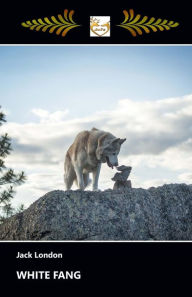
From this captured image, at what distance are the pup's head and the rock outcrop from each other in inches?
48.1

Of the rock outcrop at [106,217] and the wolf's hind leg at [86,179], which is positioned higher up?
the wolf's hind leg at [86,179]

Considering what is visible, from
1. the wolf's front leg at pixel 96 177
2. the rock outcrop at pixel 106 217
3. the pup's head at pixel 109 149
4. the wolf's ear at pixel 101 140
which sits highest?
the wolf's ear at pixel 101 140

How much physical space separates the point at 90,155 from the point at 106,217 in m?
2.57

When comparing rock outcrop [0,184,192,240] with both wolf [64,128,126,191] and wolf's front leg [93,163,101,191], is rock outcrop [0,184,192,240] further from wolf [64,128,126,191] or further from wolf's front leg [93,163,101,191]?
wolf's front leg [93,163,101,191]

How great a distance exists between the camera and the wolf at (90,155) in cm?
834

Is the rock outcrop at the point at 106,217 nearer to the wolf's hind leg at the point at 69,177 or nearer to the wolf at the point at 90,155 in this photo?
the wolf at the point at 90,155

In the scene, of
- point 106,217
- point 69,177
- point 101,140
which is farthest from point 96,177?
point 106,217

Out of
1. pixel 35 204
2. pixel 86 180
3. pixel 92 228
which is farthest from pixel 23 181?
pixel 92 228

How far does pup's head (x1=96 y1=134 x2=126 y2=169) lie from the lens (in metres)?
8.27

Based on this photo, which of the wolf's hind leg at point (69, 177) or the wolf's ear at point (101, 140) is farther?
the wolf's hind leg at point (69, 177)

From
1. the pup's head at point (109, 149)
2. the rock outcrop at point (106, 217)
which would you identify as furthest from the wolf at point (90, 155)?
the rock outcrop at point (106, 217)

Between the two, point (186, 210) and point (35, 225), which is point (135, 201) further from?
point (35, 225)

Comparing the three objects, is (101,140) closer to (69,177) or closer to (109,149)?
(109,149)

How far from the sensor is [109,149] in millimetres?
8320
